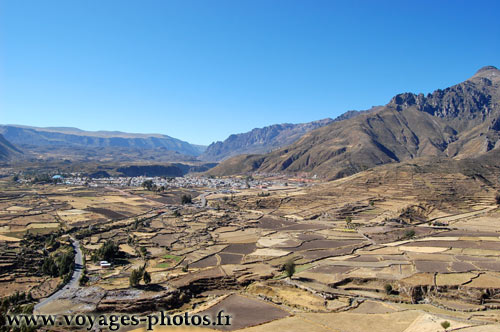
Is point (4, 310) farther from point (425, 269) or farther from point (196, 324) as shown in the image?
point (425, 269)

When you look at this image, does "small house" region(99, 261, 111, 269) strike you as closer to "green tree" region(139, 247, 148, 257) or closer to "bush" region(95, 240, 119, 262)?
"bush" region(95, 240, 119, 262)

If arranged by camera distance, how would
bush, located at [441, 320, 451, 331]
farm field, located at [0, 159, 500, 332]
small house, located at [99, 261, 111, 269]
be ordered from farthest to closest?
small house, located at [99, 261, 111, 269], farm field, located at [0, 159, 500, 332], bush, located at [441, 320, 451, 331]

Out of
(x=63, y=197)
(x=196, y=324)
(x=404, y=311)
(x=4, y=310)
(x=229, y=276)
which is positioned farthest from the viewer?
(x=63, y=197)

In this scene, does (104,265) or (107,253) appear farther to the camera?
(107,253)

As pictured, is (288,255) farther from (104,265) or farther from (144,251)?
(104,265)

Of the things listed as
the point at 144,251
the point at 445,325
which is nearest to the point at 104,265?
the point at 144,251

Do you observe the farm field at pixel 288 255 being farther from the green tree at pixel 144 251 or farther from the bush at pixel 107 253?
the bush at pixel 107 253

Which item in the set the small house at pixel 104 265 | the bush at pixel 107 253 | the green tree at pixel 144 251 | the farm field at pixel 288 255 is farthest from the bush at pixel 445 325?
the bush at pixel 107 253

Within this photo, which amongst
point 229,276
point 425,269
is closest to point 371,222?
point 425,269

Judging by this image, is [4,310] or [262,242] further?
[262,242]

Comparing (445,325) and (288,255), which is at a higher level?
(445,325)

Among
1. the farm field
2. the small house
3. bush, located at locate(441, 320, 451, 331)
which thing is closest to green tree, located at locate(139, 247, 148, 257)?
the farm field
